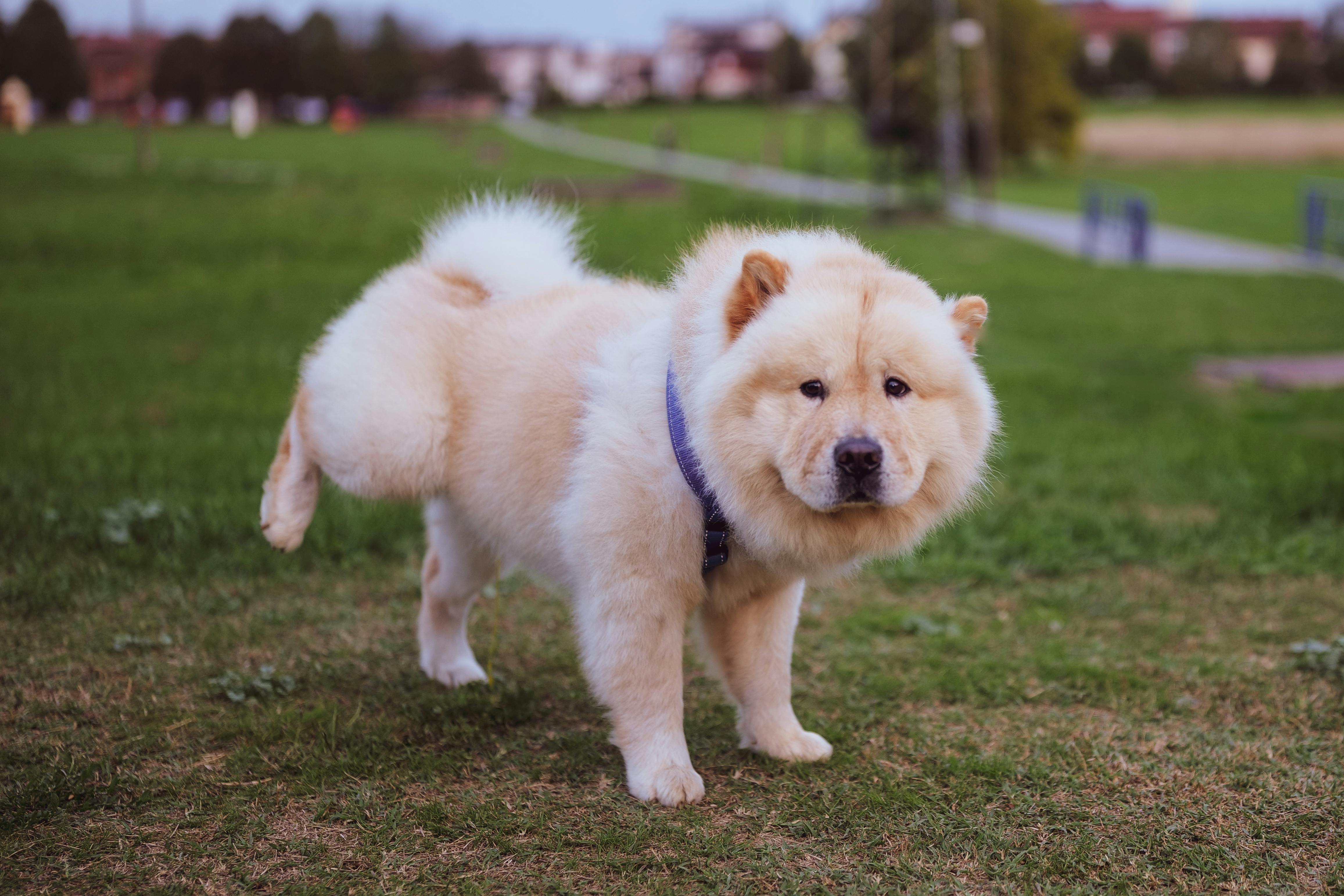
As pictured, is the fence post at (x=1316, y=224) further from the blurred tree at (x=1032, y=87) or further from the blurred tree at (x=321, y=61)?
the blurred tree at (x=321, y=61)

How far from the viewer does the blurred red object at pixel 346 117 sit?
213 feet

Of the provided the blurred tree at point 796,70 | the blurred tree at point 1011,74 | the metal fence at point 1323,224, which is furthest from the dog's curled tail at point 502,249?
the blurred tree at point 796,70

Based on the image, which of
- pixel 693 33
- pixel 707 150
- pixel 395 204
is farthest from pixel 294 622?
pixel 693 33

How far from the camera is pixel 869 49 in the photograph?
37.3 meters

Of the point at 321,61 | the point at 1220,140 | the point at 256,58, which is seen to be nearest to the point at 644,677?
the point at 1220,140

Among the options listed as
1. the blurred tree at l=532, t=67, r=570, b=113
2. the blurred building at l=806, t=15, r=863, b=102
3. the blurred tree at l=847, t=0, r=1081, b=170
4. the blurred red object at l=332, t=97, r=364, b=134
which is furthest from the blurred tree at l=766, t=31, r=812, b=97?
the blurred tree at l=847, t=0, r=1081, b=170

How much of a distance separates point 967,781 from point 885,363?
1.40 m

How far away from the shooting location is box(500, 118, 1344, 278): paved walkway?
17828mm

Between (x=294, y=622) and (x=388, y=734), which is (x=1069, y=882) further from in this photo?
(x=294, y=622)

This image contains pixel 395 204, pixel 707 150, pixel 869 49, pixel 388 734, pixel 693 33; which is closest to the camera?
pixel 388 734

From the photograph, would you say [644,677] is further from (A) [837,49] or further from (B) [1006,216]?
(A) [837,49]

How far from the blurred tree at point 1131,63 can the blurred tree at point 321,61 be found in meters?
56.1

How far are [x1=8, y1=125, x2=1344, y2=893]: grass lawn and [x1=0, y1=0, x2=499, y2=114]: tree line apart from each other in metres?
18.9

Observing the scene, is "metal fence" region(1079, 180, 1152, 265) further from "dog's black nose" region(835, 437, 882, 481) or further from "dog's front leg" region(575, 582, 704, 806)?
"dog's black nose" region(835, 437, 882, 481)
